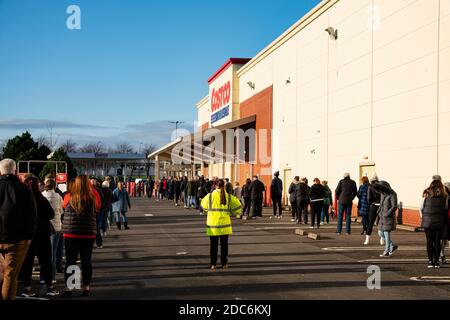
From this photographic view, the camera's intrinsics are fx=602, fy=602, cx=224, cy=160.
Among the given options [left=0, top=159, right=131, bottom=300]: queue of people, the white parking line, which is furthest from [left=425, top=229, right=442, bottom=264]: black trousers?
[left=0, top=159, right=131, bottom=300]: queue of people

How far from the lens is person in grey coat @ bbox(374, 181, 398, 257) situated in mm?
13070

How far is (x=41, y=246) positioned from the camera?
354 inches

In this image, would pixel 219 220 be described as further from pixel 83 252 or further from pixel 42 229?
pixel 42 229

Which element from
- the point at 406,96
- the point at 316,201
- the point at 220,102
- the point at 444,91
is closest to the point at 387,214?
the point at 444,91

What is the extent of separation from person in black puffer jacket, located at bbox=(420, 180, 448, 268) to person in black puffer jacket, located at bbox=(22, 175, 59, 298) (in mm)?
7053

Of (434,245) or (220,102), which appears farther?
(220,102)

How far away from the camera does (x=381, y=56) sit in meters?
21.7

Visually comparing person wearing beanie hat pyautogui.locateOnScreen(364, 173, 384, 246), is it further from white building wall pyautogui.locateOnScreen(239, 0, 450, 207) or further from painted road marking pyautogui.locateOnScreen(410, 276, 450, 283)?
painted road marking pyautogui.locateOnScreen(410, 276, 450, 283)

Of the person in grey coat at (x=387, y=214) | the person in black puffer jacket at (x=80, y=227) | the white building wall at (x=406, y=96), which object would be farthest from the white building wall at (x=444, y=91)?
the person in black puffer jacket at (x=80, y=227)

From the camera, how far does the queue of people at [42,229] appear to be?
24.5 ft

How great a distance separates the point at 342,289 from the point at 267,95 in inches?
1124

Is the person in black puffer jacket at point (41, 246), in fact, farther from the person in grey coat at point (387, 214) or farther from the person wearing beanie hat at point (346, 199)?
the person wearing beanie hat at point (346, 199)

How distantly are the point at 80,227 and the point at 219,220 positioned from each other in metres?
3.25
